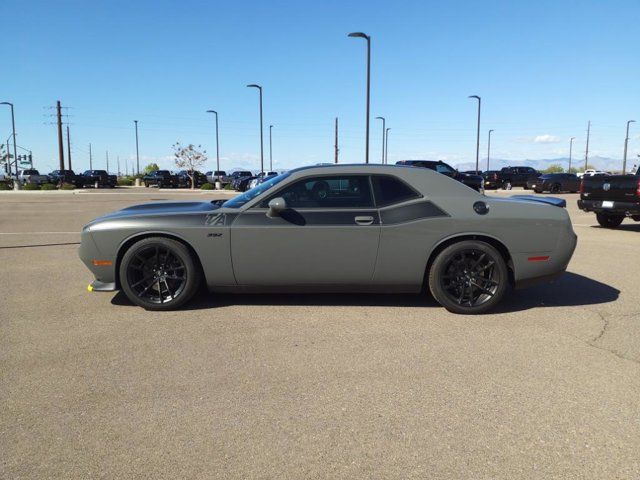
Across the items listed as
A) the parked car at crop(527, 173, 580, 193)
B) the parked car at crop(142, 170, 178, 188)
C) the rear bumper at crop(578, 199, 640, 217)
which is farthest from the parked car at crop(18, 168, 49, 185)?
the rear bumper at crop(578, 199, 640, 217)

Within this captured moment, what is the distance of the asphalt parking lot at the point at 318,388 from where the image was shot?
246 cm

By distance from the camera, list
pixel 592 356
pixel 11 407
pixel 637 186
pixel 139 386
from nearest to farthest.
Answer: pixel 11 407
pixel 139 386
pixel 592 356
pixel 637 186

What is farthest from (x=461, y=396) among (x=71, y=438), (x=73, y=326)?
(x=73, y=326)

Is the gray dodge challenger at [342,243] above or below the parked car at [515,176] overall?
below

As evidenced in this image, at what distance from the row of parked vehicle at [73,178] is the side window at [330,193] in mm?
47089

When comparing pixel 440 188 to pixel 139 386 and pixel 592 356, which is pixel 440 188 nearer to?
pixel 592 356

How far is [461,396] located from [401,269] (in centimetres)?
186

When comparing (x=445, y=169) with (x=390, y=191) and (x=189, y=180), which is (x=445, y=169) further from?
(x=189, y=180)

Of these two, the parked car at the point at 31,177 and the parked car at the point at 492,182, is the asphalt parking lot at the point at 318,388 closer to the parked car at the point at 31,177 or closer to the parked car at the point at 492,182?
the parked car at the point at 492,182

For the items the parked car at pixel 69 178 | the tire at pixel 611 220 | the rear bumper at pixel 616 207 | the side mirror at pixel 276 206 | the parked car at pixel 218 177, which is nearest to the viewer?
the side mirror at pixel 276 206

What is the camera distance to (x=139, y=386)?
3.26 meters

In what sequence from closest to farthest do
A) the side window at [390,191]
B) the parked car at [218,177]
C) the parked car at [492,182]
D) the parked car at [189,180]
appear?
the side window at [390,191], the parked car at [492,182], the parked car at [189,180], the parked car at [218,177]

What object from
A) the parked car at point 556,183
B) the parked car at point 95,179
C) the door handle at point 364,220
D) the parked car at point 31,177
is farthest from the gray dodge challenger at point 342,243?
the parked car at point 31,177

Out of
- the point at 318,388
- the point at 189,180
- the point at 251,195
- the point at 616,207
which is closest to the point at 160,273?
the point at 251,195
